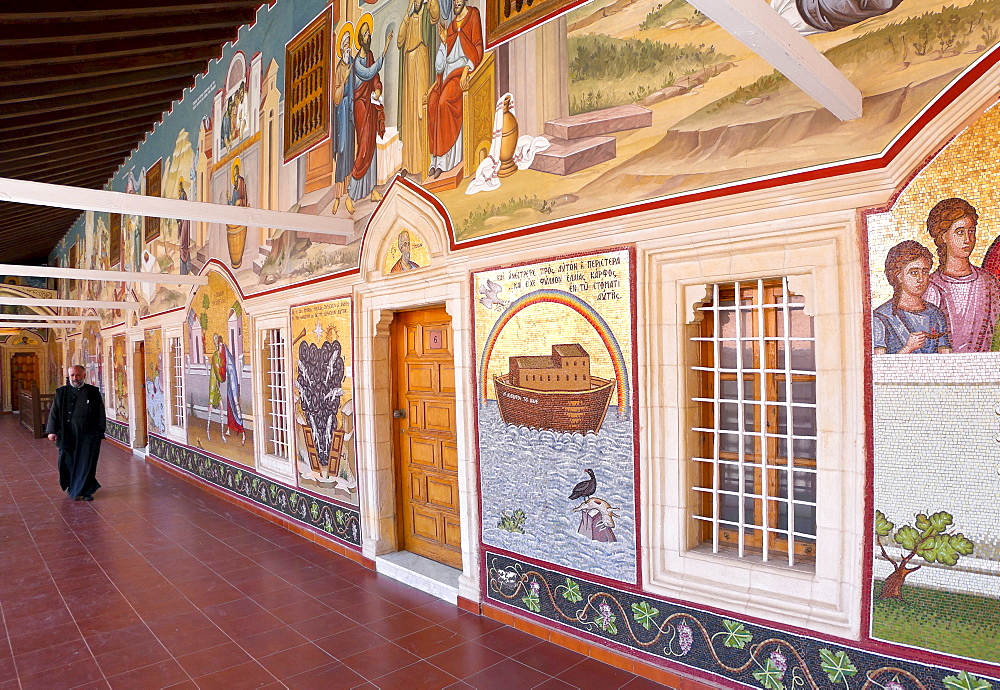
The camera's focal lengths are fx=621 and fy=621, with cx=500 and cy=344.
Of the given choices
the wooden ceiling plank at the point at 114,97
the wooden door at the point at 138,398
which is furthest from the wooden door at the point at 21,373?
the wooden ceiling plank at the point at 114,97

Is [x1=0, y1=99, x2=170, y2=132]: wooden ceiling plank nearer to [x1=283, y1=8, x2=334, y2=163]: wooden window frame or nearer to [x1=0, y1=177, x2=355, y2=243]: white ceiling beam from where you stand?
[x1=283, y1=8, x2=334, y2=163]: wooden window frame

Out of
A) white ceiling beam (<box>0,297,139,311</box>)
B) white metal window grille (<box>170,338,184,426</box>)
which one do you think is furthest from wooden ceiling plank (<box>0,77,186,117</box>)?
white metal window grille (<box>170,338,184,426</box>)

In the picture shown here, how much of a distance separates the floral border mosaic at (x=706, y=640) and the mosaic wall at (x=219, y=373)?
4.90 meters

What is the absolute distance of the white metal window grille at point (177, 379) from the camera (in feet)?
33.2

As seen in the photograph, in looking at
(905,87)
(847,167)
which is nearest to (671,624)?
(847,167)

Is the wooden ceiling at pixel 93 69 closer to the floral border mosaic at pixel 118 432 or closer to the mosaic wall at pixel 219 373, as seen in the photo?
→ the mosaic wall at pixel 219 373

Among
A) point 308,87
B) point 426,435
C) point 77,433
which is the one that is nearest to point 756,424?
point 426,435

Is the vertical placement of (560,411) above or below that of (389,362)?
below

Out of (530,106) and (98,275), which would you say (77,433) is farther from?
(530,106)

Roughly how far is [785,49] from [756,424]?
70.2 inches

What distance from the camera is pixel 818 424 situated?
111 inches

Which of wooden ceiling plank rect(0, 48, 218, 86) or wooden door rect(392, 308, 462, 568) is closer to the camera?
wooden door rect(392, 308, 462, 568)

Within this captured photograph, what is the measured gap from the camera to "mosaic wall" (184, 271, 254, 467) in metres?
7.78

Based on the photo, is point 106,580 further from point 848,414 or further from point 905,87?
point 905,87
